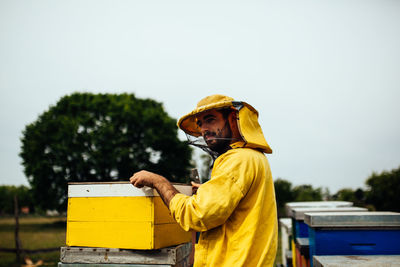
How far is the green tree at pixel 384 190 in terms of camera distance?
11.8 metres

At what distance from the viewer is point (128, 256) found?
2.31 metres

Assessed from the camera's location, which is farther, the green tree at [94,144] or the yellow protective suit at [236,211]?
the green tree at [94,144]

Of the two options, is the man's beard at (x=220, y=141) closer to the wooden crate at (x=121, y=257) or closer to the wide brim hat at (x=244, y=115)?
the wide brim hat at (x=244, y=115)

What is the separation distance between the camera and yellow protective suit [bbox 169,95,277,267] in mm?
1657

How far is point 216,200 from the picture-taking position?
163 cm

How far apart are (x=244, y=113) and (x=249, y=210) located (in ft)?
1.86

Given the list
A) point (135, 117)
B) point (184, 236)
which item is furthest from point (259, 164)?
point (135, 117)

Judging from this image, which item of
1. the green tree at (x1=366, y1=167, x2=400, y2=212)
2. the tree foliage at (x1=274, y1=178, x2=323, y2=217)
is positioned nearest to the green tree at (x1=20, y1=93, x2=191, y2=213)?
the tree foliage at (x1=274, y1=178, x2=323, y2=217)

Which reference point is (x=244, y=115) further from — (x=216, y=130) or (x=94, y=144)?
(x=94, y=144)

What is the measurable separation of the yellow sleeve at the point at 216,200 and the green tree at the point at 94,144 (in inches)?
732

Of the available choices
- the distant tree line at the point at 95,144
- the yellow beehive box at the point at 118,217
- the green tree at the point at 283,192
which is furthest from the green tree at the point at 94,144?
the yellow beehive box at the point at 118,217

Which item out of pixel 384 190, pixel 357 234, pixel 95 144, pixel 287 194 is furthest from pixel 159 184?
pixel 287 194

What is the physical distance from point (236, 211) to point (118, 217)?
39.6 inches

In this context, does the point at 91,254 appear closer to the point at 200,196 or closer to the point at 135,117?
the point at 200,196
